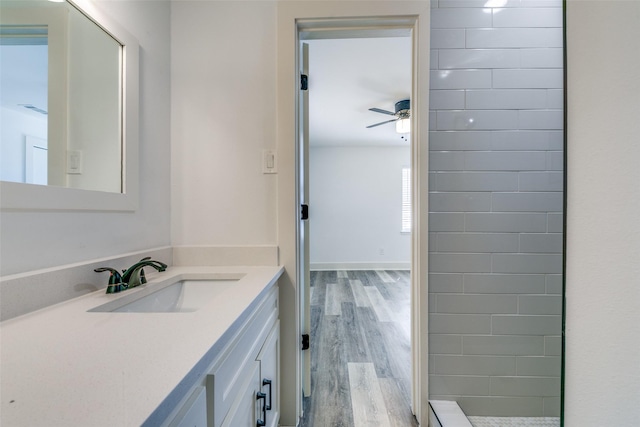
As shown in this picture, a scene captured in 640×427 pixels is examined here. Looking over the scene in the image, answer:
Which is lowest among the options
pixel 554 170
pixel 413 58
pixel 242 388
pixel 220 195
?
pixel 242 388

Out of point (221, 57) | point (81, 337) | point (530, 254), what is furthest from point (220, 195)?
point (530, 254)

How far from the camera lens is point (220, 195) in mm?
1331

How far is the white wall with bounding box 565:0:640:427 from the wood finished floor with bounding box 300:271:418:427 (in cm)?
117

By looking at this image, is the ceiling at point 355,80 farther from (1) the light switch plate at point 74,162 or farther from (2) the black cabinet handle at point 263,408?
(2) the black cabinet handle at point 263,408

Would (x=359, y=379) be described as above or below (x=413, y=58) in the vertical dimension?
below

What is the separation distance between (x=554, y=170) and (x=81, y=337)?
187cm

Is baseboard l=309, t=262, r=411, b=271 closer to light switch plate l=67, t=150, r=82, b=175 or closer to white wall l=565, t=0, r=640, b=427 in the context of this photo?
light switch plate l=67, t=150, r=82, b=175

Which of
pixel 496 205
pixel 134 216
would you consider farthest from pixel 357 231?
pixel 134 216

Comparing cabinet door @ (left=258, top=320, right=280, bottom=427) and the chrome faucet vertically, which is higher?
the chrome faucet

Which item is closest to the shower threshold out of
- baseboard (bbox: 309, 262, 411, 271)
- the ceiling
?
the ceiling

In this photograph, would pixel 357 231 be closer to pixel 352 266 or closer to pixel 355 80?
pixel 352 266

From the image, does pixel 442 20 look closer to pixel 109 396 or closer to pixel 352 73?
pixel 352 73

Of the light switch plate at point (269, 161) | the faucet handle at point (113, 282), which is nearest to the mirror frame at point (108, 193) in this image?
the faucet handle at point (113, 282)

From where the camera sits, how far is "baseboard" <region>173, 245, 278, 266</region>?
129 cm
